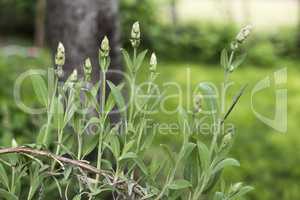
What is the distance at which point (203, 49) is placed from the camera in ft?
19.8

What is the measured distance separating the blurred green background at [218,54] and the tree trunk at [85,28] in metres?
0.43

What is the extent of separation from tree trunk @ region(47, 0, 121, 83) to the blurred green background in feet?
1.42

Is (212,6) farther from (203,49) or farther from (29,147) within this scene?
(29,147)

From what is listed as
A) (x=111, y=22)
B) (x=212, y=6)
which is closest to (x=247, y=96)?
(x=111, y=22)

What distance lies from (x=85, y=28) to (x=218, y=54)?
172 inches

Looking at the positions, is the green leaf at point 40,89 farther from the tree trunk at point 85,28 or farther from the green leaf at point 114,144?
the tree trunk at point 85,28

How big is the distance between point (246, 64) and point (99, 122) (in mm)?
5172

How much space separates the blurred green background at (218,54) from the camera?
2.84 metres

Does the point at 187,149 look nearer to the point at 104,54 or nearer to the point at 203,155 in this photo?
the point at 203,155

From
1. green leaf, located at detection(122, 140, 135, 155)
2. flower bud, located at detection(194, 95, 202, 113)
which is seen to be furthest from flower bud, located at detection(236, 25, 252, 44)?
green leaf, located at detection(122, 140, 135, 155)

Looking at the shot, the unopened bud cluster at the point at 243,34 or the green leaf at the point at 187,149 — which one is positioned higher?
the unopened bud cluster at the point at 243,34

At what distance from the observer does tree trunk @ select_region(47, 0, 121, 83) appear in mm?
1810

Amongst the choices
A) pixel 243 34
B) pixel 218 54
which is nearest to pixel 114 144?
pixel 243 34

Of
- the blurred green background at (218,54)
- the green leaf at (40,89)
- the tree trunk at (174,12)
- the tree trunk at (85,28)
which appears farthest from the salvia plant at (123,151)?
the tree trunk at (174,12)
